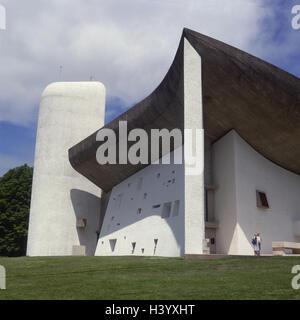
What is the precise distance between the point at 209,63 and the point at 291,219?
10.3 metres

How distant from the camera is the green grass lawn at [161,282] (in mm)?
7000

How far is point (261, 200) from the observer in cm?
2052

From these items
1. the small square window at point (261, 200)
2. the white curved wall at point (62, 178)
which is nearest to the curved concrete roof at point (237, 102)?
the small square window at point (261, 200)

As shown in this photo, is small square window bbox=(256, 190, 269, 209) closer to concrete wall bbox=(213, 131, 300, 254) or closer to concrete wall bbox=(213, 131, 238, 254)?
concrete wall bbox=(213, 131, 300, 254)

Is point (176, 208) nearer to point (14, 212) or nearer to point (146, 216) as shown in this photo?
point (146, 216)

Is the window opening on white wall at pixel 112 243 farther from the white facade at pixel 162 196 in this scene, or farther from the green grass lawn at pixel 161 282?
the green grass lawn at pixel 161 282

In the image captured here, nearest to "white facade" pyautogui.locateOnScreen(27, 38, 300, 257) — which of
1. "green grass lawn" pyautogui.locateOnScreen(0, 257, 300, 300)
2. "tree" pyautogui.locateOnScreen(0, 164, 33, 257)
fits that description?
"green grass lawn" pyautogui.locateOnScreen(0, 257, 300, 300)

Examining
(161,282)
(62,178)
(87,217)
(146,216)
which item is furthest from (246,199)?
(62,178)

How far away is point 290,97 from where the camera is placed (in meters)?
17.5

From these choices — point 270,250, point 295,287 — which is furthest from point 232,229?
point 295,287

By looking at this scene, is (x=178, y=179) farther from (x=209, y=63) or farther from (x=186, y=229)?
(x=209, y=63)

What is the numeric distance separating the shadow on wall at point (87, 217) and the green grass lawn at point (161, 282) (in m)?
19.2

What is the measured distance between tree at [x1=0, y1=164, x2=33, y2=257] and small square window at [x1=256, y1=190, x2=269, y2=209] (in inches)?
899

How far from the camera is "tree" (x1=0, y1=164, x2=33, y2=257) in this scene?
35156 mm
